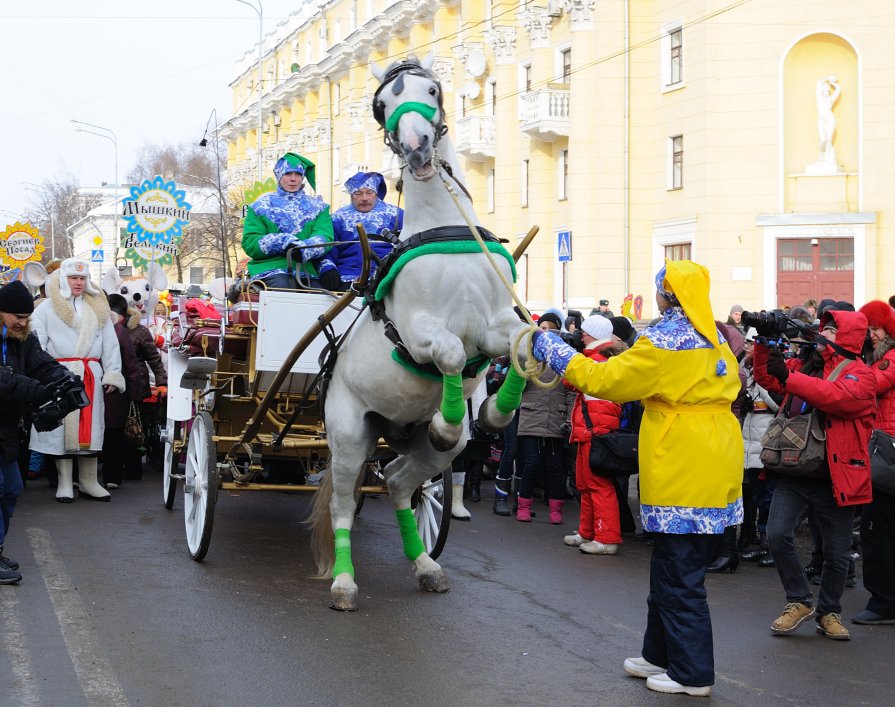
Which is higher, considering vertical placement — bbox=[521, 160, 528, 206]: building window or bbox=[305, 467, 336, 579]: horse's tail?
bbox=[521, 160, 528, 206]: building window

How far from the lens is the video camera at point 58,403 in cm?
793

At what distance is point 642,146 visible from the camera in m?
31.0

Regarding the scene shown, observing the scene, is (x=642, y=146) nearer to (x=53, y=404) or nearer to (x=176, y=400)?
(x=176, y=400)

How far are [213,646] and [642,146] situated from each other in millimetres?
26286

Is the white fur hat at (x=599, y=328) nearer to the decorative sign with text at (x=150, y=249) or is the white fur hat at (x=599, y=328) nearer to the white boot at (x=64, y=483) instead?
the white boot at (x=64, y=483)

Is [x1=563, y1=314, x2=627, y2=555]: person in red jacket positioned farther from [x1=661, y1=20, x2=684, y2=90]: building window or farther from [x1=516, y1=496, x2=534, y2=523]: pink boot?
[x1=661, y1=20, x2=684, y2=90]: building window

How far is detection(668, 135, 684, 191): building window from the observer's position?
29.5 m

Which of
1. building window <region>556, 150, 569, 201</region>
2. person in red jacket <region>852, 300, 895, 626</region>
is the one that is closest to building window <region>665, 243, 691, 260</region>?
building window <region>556, 150, 569, 201</region>

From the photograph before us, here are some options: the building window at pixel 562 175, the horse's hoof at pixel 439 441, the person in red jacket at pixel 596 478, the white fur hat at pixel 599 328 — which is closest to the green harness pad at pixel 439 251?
the horse's hoof at pixel 439 441

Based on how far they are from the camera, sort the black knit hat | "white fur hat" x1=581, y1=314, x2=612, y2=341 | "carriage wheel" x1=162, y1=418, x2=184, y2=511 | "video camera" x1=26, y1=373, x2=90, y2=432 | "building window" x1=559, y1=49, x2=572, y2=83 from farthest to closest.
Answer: "building window" x1=559, y1=49, x2=572, y2=83 < "carriage wheel" x1=162, y1=418, x2=184, y2=511 < "white fur hat" x1=581, y1=314, x2=612, y2=341 < the black knit hat < "video camera" x1=26, y1=373, x2=90, y2=432

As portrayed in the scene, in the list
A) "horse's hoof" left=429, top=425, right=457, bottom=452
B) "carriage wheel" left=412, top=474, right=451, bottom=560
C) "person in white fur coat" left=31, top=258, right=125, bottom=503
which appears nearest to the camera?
"horse's hoof" left=429, top=425, right=457, bottom=452

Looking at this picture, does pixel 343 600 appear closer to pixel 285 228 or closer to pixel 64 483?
pixel 285 228

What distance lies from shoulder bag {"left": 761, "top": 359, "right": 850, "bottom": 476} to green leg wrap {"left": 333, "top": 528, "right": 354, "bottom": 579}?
2.62m

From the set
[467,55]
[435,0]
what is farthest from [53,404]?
[435,0]
